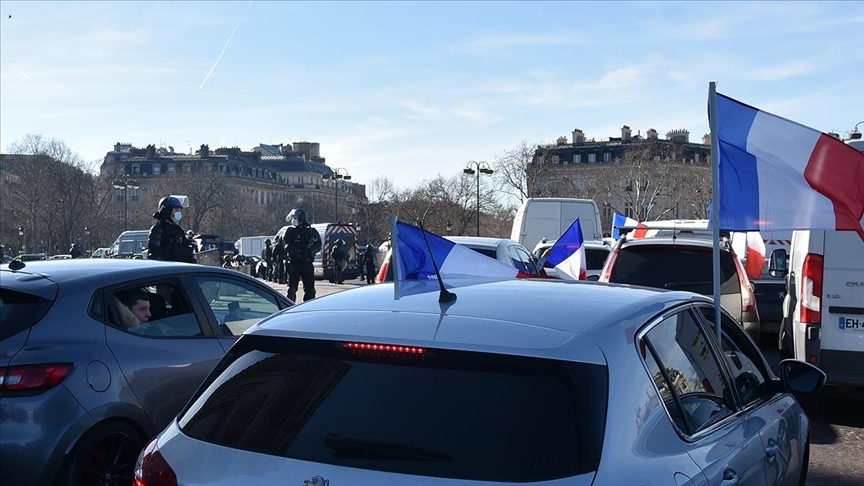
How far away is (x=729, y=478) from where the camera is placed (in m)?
3.09

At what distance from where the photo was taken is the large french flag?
5.37 meters

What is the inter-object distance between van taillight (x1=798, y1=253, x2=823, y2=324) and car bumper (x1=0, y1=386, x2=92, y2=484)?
612 centimetres

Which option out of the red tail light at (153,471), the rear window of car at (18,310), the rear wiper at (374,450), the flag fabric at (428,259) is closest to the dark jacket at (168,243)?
the flag fabric at (428,259)

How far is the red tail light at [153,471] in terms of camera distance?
274 centimetres

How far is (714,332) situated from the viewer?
3918mm

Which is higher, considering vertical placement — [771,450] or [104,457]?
[771,450]

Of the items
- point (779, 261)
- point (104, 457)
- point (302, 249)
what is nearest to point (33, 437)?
point (104, 457)

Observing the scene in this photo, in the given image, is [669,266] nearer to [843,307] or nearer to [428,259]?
[843,307]

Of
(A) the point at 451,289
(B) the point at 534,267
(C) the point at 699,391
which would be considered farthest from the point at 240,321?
(B) the point at 534,267

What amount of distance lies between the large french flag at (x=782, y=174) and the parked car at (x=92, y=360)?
338cm

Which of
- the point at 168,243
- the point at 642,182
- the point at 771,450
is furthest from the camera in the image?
the point at 642,182

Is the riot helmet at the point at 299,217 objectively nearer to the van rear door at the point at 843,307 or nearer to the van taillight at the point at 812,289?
the van taillight at the point at 812,289

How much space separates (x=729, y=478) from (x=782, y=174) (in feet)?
9.37

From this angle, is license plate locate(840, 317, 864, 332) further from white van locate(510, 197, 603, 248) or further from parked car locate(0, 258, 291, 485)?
white van locate(510, 197, 603, 248)
